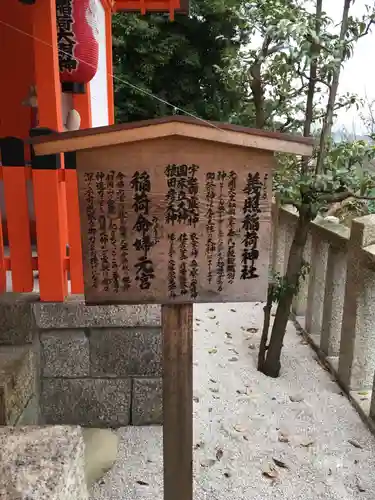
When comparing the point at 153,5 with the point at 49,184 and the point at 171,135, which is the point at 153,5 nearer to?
the point at 49,184

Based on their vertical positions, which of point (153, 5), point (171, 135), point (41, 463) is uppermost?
point (153, 5)

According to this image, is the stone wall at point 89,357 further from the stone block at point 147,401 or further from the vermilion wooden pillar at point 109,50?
the vermilion wooden pillar at point 109,50

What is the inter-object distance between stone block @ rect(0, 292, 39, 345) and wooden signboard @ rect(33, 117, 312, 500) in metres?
1.17

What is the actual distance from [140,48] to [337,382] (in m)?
7.67

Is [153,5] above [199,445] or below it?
above

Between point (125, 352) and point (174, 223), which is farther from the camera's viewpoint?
point (125, 352)

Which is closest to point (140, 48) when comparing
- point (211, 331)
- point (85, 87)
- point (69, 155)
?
point (85, 87)

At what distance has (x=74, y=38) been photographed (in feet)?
11.5

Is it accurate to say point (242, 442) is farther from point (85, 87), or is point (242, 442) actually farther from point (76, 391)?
point (85, 87)

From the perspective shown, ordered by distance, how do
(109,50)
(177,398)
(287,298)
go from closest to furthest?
(177,398) → (287,298) → (109,50)

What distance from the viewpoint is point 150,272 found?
1.86 meters

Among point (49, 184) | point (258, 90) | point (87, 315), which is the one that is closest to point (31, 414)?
point (87, 315)

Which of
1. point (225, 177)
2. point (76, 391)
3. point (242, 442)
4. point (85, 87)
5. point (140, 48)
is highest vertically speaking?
point (140, 48)

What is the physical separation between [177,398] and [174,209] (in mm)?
864
